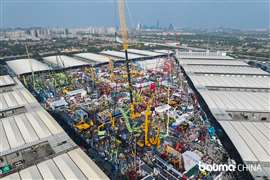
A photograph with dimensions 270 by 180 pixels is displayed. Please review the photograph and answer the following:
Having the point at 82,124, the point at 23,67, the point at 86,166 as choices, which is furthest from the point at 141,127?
the point at 23,67

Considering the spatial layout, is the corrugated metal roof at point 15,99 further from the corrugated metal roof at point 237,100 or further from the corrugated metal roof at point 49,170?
the corrugated metal roof at point 237,100

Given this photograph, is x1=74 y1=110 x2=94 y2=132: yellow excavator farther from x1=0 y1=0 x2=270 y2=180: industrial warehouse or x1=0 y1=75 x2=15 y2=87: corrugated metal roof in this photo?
x1=0 y1=75 x2=15 y2=87: corrugated metal roof

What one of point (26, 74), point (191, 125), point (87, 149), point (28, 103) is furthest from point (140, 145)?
point (26, 74)

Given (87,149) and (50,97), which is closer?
(87,149)

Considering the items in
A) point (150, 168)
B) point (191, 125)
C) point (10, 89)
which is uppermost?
point (10, 89)

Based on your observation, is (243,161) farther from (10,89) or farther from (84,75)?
(84,75)

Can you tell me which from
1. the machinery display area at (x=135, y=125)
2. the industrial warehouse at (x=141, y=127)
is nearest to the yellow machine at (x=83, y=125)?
the industrial warehouse at (x=141, y=127)

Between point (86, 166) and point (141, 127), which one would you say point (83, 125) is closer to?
point (141, 127)
